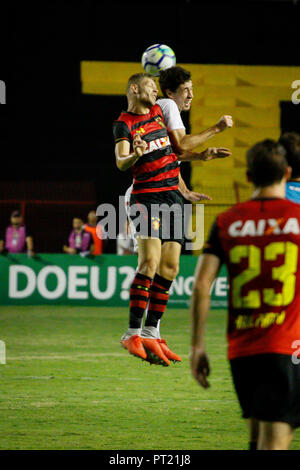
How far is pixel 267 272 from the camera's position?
151 inches

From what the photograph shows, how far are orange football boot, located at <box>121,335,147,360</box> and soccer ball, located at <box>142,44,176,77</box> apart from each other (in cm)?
252

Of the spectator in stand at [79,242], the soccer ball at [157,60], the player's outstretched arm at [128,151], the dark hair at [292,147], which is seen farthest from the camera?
the spectator in stand at [79,242]

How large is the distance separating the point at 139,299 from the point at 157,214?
29.9 inches

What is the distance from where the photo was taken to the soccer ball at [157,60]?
26.1ft

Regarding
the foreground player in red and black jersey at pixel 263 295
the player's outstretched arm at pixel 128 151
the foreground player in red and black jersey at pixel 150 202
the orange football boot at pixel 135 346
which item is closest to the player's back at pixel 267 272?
the foreground player in red and black jersey at pixel 263 295

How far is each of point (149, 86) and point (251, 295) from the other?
381 centimetres

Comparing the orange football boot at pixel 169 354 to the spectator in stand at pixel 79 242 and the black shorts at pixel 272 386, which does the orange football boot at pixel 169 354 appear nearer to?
the black shorts at pixel 272 386

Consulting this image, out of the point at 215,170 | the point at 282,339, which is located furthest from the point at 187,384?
the point at 215,170

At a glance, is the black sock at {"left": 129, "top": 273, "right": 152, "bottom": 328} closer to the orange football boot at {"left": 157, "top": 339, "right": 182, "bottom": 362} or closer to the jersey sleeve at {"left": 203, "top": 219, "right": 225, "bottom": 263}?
the orange football boot at {"left": 157, "top": 339, "right": 182, "bottom": 362}

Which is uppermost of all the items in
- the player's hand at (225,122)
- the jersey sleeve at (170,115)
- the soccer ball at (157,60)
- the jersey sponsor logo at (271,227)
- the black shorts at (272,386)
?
the soccer ball at (157,60)

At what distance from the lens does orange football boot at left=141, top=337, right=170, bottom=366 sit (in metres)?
7.12

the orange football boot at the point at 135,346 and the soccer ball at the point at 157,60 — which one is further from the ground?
the soccer ball at the point at 157,60

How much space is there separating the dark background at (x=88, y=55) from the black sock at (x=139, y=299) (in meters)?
16.0

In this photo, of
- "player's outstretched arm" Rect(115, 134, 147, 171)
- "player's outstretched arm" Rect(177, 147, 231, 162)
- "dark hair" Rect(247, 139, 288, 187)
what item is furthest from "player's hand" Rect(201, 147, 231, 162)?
"dark hair" Rect(247, 139, 288, 187)
